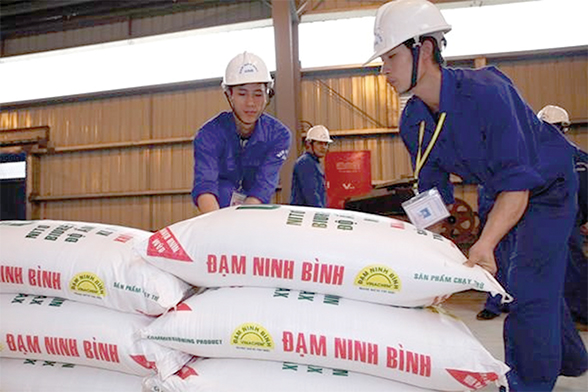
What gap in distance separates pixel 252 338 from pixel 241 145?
A: 1032mm

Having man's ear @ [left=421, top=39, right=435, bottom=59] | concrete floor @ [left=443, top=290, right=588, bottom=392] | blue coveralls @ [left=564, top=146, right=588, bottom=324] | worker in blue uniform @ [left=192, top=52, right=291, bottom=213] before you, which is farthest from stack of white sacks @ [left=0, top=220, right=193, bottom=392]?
blue coveralls @ [left=564, top=146, right=588, bottom=324]

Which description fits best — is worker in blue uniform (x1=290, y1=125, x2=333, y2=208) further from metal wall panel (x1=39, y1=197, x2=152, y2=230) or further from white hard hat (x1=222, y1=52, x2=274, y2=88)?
metal wall panel (x1=39, y1=197, x2=152, y2=230)

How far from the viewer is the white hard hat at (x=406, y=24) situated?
1268 millimetres

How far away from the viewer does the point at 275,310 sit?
1080 mm

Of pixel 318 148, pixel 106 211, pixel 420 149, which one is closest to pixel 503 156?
pixel 420 149

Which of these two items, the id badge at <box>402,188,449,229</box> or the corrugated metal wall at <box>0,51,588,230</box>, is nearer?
the id badge at <box>402,188,449,229</box>

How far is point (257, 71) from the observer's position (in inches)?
74.5

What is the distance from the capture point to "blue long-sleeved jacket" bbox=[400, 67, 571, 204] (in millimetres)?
1195

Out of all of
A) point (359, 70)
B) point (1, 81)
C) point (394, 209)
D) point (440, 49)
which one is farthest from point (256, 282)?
point (1, 81)

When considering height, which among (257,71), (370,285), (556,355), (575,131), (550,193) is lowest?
(556,355)

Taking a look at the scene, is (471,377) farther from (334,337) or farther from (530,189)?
(530,189)

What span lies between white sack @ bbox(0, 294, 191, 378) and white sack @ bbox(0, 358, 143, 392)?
4 centimetres

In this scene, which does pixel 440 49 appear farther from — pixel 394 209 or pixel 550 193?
pixel 394 209

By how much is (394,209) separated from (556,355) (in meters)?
3.05
